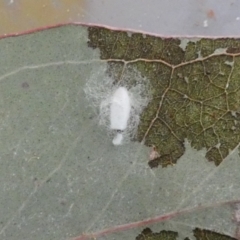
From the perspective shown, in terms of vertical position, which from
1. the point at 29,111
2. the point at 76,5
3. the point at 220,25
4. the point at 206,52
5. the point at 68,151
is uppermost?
the point at 76,5

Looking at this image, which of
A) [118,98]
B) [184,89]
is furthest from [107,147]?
[184,89]

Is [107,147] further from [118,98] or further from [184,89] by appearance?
[184,89]

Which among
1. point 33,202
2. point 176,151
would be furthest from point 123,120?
point 33,202

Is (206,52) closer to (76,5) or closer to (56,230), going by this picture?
(76,5)
